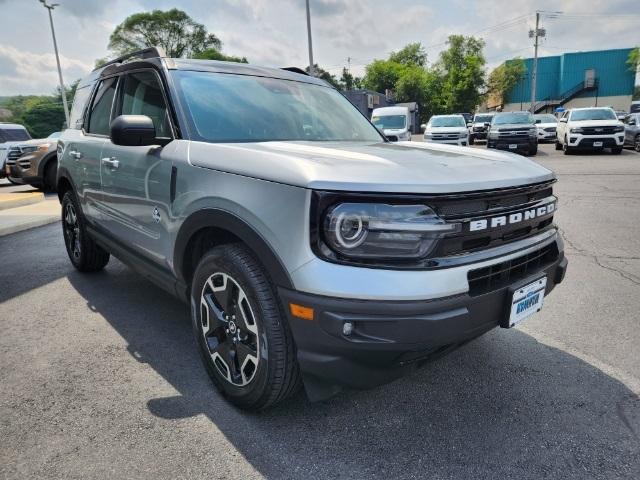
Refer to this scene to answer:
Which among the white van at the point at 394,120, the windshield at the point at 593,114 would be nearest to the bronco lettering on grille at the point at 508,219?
the white van at the point at 394,120

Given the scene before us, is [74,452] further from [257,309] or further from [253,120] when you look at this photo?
[253,120]

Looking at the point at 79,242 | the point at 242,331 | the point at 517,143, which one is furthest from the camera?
the point at 517,143

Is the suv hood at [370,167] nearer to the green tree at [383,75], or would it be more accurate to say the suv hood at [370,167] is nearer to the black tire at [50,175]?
the black tire at [50,175]

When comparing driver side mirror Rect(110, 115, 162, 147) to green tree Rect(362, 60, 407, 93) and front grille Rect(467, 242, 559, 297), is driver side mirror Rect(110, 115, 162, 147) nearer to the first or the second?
front grille Rect(467, 242, 559, 297)

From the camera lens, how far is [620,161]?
47.1 feet

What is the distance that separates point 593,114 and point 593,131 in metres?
1.22

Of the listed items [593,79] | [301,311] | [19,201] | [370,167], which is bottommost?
[19,201]

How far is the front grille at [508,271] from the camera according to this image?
1988mm

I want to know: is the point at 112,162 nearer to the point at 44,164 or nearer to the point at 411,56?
the point at 44,164

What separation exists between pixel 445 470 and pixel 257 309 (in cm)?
104

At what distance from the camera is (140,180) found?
3021mm

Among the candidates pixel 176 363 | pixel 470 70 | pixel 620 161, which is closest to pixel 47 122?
pixel 470 70

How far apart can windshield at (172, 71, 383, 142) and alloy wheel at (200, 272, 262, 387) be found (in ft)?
2.88

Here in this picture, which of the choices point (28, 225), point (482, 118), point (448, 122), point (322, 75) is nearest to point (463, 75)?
point (482, 118)
